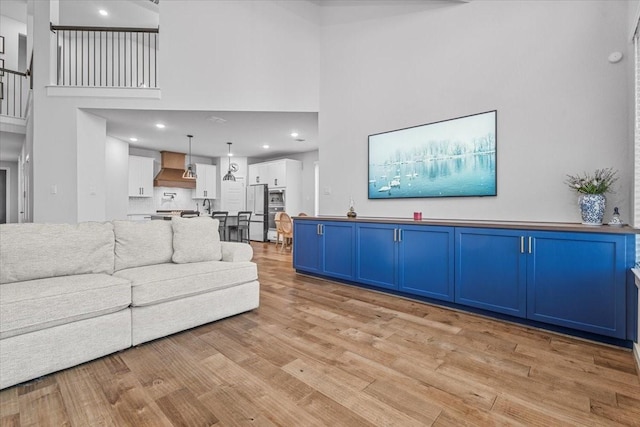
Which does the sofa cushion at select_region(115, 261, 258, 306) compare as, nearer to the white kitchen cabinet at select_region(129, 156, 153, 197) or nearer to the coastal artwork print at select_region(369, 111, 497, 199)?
the coastal artwork print at select_region(369, 111, 497, 199)

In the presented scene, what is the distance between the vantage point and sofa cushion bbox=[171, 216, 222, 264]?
9.29 ft

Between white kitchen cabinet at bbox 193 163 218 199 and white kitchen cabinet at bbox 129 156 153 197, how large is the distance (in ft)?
4.08

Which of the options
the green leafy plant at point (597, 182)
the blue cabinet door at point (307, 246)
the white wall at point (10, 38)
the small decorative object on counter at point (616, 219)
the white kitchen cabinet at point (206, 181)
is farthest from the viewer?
the white kitchen cabinet at point (206, 181)

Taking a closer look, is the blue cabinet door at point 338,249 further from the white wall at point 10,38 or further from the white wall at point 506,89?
the white wall at point 10,38

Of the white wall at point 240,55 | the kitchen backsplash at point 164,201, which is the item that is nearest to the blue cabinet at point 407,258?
the white wall at point 240,55

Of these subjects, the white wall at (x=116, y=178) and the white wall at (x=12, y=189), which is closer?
the white wall at (x=116, y=178)

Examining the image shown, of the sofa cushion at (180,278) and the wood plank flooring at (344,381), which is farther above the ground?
the sofa cushion at (180,278)

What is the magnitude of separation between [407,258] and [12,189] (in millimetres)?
12145

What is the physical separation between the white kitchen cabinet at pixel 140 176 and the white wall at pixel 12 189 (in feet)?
14.7

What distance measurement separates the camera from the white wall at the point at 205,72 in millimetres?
4453

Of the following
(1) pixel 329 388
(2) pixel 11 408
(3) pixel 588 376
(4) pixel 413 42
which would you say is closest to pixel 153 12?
(4) pixel 413 42

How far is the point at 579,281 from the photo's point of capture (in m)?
2.31

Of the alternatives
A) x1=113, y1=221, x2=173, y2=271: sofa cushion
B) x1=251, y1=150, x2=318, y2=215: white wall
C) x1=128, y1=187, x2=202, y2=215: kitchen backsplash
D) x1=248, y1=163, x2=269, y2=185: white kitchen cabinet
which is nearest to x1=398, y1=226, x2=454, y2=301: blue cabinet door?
x1=113, y1=221, x2=173, y2=271: sofa cushion

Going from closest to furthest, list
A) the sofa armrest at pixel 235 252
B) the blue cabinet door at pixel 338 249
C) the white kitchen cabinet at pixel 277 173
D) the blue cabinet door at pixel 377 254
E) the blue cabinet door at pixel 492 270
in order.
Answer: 1. the blue cabinet door at pixel 492 270
2. the sofa armrest at pixel 235 252
3. the blue cabinet door at pixel 377 254
4. the blue cabinet door at pixel 338 249
5. the white kitchen cabinet at pixel 277 173
